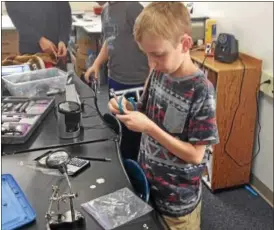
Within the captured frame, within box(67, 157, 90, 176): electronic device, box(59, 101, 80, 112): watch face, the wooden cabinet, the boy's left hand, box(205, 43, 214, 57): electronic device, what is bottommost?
the wooden cabinet

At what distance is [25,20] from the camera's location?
2084 mm

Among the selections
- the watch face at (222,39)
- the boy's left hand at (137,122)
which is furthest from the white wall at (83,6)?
the boy's left hand at (137,122)

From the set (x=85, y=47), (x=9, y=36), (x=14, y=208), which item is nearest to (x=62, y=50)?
(x=85, y=47)

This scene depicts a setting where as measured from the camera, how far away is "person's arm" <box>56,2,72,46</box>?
7.08 ft

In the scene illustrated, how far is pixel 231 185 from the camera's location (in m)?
1.95

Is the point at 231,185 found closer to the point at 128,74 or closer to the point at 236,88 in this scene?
the point at 236,88

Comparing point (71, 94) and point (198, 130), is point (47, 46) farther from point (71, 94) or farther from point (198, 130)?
point (198, 130)

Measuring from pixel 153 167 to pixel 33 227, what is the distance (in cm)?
37

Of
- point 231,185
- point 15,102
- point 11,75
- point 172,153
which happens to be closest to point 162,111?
point 172,153

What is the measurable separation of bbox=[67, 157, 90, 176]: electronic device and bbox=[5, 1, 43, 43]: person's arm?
1297 millimetres

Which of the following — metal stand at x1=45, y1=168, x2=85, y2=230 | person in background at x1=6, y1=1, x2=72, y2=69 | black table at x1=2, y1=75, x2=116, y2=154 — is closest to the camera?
metal stand at x1=45, y1=168, x2=85, y2=230

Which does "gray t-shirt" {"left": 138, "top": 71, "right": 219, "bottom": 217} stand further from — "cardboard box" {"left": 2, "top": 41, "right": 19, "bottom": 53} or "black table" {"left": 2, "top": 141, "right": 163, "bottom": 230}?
"cardboard box" {"left": 2, "top": 41, "right": 19, "bottom": 53}

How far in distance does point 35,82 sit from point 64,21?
0.84 meters

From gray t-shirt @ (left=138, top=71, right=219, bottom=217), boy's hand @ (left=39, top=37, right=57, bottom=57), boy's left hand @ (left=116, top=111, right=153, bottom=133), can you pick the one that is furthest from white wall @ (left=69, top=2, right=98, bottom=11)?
boy's left hand @ (left=116, top=111, right=153, bottom=133)
